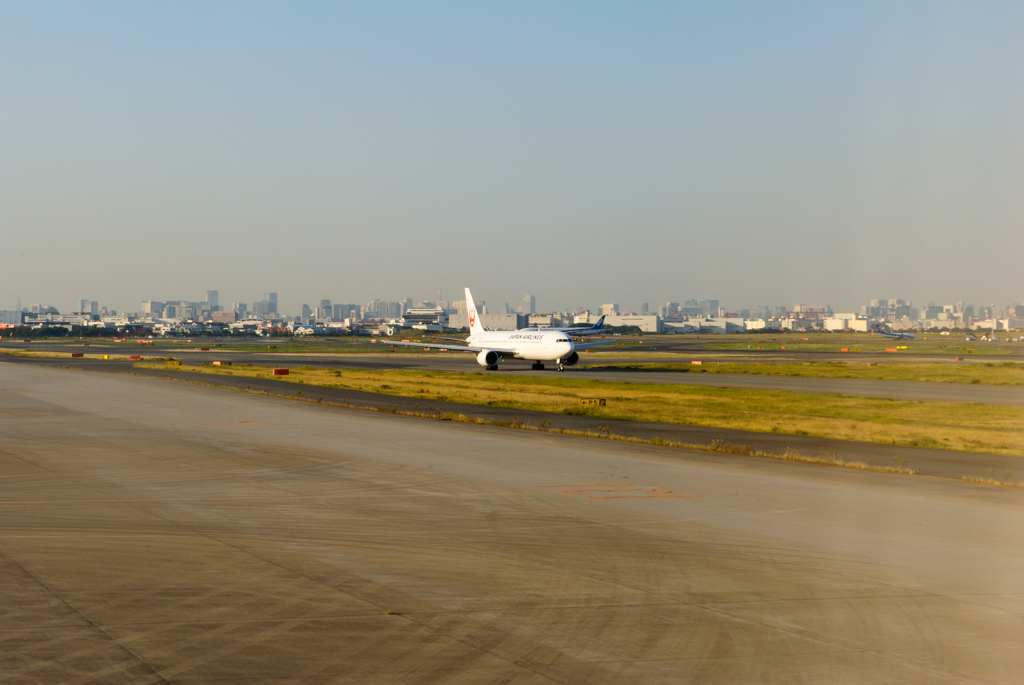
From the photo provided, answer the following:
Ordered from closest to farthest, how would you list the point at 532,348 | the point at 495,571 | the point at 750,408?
the point at 495,571, the point at 750,408, the point at 532,348

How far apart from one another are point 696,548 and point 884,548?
3.53m

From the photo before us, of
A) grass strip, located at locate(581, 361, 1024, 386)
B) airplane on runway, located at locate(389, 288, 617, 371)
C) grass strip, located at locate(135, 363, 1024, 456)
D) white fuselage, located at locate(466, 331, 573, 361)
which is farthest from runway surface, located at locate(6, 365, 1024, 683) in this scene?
airplane on runway, located at locate(389, 288, 617, 371)

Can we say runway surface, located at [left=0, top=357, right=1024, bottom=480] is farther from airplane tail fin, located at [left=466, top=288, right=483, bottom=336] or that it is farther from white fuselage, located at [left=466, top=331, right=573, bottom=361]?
airplane tail fin, located at [left=466, top=288, right=483, bottom=336]

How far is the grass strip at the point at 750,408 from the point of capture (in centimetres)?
3725

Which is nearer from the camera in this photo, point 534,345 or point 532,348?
point 534,345

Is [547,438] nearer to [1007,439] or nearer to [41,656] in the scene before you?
[1007,439]

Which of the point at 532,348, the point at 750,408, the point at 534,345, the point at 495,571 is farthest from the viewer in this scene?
the point at 532,348

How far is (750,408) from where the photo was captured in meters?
47.2

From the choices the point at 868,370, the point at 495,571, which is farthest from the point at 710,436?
the point at 868,370

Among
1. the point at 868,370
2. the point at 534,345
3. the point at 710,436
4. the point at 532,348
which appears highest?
the point at 534,345

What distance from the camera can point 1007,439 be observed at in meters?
35.5

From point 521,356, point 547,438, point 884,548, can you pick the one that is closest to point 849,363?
point 521,356

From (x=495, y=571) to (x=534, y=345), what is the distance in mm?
64181

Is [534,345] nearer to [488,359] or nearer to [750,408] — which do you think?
[488,359]
